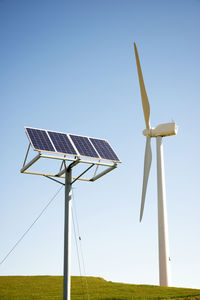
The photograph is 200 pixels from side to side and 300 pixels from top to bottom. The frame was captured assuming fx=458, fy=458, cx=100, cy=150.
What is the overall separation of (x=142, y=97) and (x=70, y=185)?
19598mm

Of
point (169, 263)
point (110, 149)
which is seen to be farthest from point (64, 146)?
point (169, 263)

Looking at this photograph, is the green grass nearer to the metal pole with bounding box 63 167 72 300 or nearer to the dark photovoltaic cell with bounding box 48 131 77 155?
the metal pole with bounding box 63 167 72 300

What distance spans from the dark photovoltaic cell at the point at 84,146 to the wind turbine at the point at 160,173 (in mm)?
13130

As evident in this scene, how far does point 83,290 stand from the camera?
35.0 meters

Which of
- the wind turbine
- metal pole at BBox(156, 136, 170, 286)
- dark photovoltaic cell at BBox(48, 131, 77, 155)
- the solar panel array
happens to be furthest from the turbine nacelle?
dark photovoltaic cell at BBox(48, 131, 77, 155)

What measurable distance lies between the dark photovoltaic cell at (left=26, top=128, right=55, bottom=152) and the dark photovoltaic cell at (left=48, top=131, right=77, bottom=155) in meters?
0.42

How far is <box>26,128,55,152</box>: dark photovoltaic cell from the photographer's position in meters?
23.6

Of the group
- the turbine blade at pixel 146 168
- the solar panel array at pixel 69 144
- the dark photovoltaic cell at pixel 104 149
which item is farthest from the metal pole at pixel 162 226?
the solar panel array at pixel 69 144

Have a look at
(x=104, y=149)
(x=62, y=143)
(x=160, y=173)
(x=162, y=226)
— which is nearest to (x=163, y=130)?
(x=160, y=173)

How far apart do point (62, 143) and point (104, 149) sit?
2750mm

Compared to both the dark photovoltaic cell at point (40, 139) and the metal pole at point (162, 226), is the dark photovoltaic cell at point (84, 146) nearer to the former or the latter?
the dark photovoltaic cell at point (40, 139)

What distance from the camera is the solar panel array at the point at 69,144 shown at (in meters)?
24.1

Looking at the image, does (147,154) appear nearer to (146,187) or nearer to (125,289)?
(146,187)


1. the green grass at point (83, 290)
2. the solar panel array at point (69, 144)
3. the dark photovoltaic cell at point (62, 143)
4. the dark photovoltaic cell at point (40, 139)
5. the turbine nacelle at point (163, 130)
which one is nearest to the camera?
the dark photovoltaic cell at point (40, 139)
